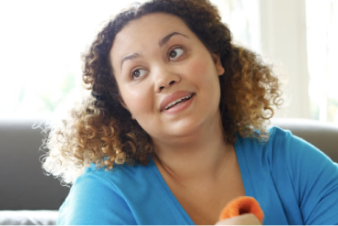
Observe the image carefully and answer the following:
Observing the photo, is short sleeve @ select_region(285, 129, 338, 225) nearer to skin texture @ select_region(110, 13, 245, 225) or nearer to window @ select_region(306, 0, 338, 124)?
skin texture @ select_region(110, 13, 245, 225)

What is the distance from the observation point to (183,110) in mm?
1062

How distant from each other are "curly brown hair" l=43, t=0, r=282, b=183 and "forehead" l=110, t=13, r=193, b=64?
0.07 feet

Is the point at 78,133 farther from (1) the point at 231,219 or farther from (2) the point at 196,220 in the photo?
(1) the point at 231,219

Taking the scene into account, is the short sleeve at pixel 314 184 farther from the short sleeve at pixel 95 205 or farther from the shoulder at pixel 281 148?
the short sleeve at pixel 95 205

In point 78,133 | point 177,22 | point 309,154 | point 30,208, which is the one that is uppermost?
point 177,22

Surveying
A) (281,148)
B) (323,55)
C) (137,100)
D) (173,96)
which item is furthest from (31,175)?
(323,55)

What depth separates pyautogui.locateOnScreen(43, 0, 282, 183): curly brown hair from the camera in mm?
1195

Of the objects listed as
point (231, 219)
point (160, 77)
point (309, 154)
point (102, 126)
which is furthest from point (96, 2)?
point (231, 219)

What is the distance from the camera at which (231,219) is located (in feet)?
2.77

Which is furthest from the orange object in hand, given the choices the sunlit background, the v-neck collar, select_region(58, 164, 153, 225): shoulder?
the sunlit background

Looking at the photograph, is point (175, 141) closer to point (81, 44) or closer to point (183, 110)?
point (183, 110)

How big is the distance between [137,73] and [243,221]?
536 millimetres

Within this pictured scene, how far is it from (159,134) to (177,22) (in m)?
0.35

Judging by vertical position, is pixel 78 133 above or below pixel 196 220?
above
